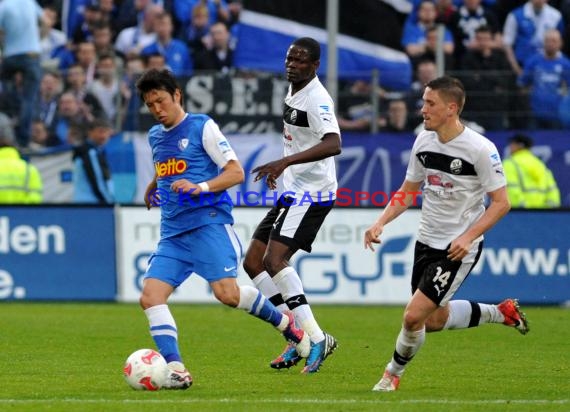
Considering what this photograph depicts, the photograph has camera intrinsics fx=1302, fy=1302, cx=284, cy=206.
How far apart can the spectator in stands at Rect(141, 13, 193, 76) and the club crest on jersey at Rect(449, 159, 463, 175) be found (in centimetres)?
1267

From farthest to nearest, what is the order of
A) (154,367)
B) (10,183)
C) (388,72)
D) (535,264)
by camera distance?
(388,72)
(10,183)
(535,264)
(154,367)

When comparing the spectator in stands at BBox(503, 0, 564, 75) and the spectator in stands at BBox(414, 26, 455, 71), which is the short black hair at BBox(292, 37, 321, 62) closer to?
the spectator in stands at BBox(414, 26, 455, 71)

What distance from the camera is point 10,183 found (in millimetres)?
18297

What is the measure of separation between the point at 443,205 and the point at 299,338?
1860mm

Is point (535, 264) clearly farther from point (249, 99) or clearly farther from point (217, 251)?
point (217, 251)

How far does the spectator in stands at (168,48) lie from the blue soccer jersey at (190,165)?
39.6 feet

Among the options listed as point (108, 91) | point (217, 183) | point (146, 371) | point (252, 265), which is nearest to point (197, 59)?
point (108, 91)

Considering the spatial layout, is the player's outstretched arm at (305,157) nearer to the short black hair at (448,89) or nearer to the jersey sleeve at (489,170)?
the short black hair at (448,89)

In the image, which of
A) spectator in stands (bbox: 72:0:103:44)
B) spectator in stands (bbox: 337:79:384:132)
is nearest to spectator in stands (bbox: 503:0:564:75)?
spectator in stands (bbox: 337:79:384:132)

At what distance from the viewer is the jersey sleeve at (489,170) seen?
28.8 ft

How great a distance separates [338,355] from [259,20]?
10.3 m

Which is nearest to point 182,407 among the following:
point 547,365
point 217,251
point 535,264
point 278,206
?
point 217,251

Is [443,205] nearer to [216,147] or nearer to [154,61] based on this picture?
[216,147]

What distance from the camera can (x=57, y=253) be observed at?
17.2 meters
